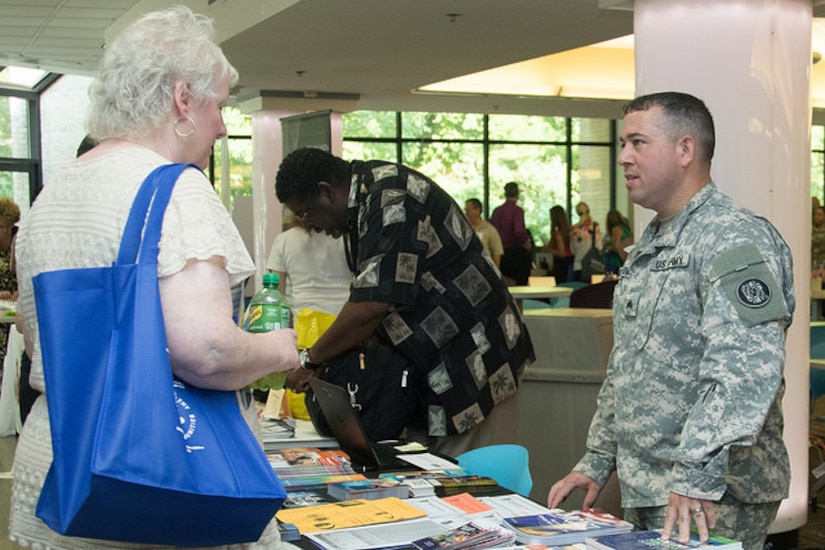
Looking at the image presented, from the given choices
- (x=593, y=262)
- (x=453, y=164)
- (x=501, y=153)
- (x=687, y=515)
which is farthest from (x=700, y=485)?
(x=501, y=153)

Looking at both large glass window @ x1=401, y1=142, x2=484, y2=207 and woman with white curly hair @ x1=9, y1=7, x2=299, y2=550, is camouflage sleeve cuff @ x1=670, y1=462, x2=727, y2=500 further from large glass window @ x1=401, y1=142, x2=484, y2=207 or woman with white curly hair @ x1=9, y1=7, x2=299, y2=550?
large glass window @ x1=401, y1=142, x2=484, y2=207

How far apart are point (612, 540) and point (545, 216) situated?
17.7 m

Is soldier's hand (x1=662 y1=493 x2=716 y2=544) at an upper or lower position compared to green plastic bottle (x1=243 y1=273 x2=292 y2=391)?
lower

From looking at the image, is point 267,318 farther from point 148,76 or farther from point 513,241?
point 513,241

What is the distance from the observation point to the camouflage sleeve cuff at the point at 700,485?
6.64ft

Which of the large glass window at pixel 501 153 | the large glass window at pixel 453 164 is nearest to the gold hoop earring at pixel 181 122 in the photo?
the large glass window at pixel 501 153

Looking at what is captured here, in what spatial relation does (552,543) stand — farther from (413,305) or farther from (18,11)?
(18,11)

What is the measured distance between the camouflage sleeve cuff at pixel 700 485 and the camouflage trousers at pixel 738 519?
0.94ft

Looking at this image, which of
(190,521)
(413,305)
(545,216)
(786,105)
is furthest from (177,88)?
(545,216)

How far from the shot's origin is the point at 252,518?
1.53m


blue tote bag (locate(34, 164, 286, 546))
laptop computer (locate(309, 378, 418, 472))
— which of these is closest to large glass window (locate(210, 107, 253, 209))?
laptop computer (locate(309, 378, 418, 472))

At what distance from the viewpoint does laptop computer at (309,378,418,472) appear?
9.44 feet

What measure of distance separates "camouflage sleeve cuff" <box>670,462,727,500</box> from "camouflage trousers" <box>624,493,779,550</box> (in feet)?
0.94

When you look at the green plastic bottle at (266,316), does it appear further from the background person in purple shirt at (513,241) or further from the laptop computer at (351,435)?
the background person in purple shirt at (513,241)
